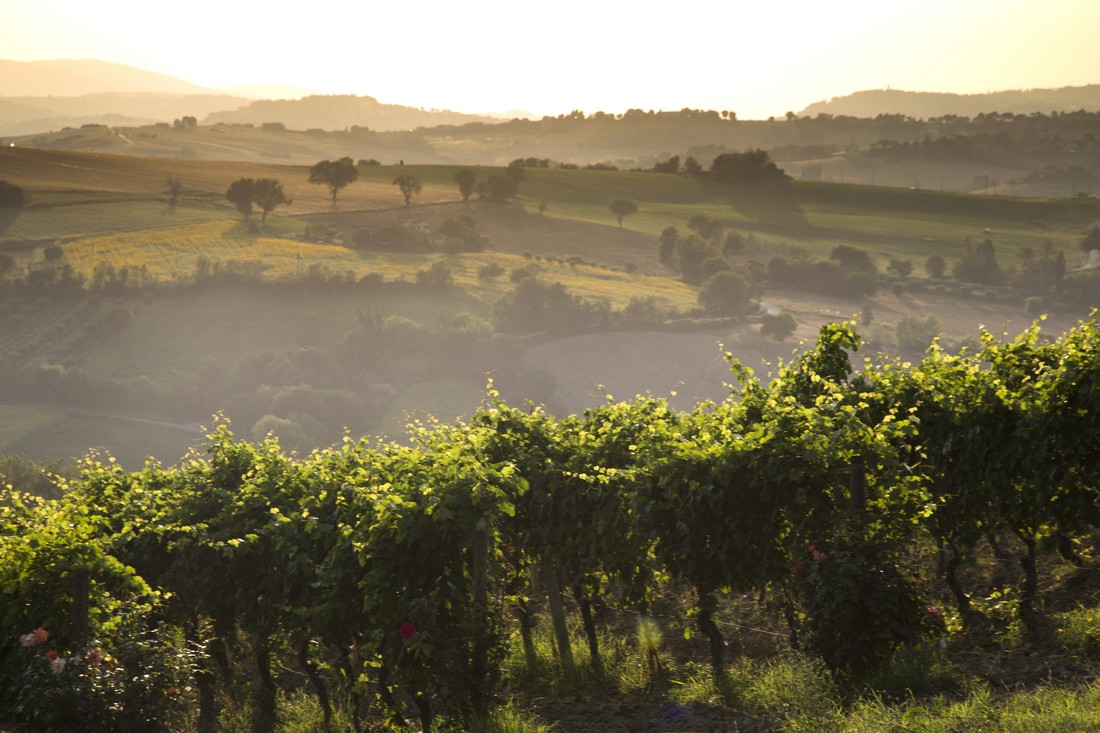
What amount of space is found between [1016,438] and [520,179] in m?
166

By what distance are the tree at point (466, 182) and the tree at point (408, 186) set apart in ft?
25.6

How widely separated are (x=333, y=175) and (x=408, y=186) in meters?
12.9

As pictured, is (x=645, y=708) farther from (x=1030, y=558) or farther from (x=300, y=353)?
(x=300, y=353)

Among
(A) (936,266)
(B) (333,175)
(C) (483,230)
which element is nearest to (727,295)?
(A) (936,266)

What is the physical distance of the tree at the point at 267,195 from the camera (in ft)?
506

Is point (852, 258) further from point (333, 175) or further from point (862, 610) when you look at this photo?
point (862, 610)

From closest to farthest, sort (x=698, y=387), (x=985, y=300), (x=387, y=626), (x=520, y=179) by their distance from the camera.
A: (x=387, y=626)
(x=698, y=387)
(x=985, y=300)
(x=520, y=179)

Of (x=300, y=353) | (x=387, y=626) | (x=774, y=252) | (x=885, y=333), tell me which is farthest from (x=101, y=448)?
(x=774, y=252)

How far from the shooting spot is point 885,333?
416 ft

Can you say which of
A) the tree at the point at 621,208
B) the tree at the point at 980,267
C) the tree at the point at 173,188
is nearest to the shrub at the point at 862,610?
the tree at the point at 980,267

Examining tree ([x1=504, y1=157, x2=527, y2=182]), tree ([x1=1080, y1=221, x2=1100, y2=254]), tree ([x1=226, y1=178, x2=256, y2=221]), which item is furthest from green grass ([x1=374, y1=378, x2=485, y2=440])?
tree ([x1=1080, y1=221, x2=1100, y2=254])

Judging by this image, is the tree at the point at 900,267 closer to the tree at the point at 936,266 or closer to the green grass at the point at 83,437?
the tree at the point at 936,266

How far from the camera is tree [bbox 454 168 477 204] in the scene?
6590 inches

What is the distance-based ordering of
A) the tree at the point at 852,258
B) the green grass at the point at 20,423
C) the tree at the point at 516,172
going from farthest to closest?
the tree at the point at 516,172 < the tree at the point at 852,258 < the green grass at the point at 20,423
